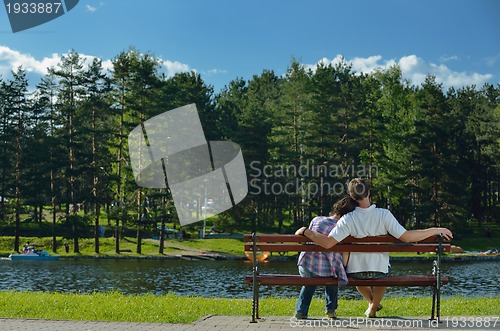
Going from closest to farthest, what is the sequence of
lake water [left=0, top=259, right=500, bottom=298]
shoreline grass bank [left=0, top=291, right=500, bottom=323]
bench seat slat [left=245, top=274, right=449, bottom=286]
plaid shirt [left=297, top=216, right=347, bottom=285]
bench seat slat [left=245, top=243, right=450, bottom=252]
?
bench seat slat [left=245, top=243, right=450, bottom=252], bench seat slat [left=245, top=274, right=449, bottom=286], plaid shirt [left=297, top=216, right=347, bottom=285], shoreline grass bank [left=0, top=291, right=500, bottom=323], lake water [left=0, top=259, right=500, bottom=298]

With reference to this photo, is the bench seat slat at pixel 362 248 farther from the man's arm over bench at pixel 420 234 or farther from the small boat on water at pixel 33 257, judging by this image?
the small boat on water at pixel 33 257

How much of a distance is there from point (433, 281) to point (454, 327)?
607 millimetres

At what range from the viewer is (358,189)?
8.06 m

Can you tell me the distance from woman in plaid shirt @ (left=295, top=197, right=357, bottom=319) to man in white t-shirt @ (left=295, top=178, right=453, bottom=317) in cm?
15

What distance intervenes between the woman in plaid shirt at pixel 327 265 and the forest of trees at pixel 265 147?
136 feet

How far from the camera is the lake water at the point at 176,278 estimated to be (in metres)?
22.2

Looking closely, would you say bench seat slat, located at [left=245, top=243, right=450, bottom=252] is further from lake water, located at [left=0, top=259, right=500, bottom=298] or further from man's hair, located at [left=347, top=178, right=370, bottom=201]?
lake water, located at [left=0, top=259, right=500, bottom=298]

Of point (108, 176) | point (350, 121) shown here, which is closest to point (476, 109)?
point (350, 121)

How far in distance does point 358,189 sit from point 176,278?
923 inches

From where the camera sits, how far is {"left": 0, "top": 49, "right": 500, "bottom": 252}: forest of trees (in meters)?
52.0

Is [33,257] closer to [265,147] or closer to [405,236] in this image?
[265,147]

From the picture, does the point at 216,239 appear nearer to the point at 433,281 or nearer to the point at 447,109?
the point at 447,109

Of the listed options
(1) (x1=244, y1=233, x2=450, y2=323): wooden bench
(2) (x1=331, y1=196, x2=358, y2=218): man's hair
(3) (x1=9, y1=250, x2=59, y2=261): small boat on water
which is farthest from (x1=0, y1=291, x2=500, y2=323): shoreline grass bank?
(3) (x1=9, y1=250, x2=59, y2=261): small boat on water

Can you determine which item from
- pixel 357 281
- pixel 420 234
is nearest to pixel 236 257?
pixel 357 281
